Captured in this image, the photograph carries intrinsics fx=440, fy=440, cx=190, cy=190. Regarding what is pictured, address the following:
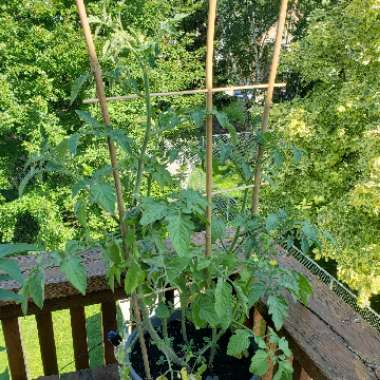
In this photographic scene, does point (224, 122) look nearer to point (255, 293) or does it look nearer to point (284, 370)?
point (255, 293)

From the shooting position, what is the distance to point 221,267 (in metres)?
0.94

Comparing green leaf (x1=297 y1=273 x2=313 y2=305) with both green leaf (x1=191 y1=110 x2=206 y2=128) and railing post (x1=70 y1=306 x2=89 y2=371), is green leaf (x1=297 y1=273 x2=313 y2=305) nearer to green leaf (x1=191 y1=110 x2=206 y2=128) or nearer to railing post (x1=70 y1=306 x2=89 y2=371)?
green leaf (x1=191 y1=110 x2=206 y2=128)

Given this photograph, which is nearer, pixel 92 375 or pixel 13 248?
pixel 13 248

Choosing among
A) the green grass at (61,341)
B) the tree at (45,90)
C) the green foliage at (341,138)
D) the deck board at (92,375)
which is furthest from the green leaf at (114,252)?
the tree at (45,90)

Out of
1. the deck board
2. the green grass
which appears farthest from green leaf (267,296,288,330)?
the green grass

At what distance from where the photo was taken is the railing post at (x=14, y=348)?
4.50 feet

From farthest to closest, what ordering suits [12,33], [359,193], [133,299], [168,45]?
[168,45], [12,33], [359,193], [133,299]

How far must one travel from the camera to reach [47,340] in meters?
1.46

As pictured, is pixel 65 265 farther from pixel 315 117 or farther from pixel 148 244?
pixel 315 117

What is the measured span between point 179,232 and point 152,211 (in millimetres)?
62

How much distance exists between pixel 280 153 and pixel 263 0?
14062mm

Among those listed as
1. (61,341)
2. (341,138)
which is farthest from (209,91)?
(61,341)

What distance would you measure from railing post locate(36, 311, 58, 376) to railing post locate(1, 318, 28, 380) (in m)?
0.07

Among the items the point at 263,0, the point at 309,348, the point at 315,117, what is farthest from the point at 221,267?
the point at 263,0
